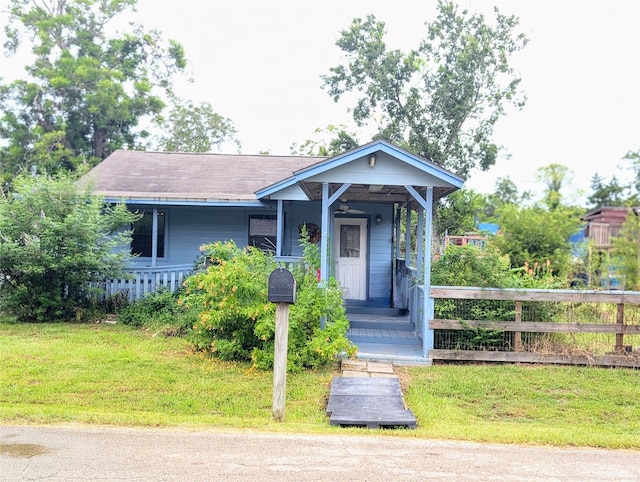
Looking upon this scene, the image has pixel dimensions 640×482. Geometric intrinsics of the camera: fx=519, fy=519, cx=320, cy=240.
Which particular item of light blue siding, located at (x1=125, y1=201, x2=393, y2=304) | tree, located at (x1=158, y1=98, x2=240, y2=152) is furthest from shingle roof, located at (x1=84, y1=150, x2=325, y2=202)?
tree, located at (x1=158, y1=98, x2=240, y2=152)

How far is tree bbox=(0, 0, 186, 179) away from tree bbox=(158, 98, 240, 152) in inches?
181

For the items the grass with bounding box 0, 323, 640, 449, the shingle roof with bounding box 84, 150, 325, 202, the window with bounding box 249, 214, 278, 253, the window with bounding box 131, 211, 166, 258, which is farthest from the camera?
the window with bounding box 131, 211, 166, 258

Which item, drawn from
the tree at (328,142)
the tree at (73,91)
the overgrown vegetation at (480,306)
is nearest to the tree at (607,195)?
the tree at (328,142)

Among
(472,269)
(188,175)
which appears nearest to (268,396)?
(472,269)

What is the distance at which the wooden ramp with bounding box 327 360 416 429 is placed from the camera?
5002mm

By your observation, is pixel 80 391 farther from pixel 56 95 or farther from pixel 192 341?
pixel 56 95

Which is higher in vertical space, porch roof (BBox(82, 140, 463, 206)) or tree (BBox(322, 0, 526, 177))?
tree (BBox(322, 0, 526, 177))

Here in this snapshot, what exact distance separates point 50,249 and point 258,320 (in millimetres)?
5162

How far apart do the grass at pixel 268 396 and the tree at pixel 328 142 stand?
19396 mm

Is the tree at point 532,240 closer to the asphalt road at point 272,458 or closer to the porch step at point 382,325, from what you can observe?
the porch step at point 382,325

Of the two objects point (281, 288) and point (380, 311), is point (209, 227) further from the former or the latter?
point (281, 288)

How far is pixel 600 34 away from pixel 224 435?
13101 millimetres

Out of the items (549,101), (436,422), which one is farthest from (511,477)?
(549,101)

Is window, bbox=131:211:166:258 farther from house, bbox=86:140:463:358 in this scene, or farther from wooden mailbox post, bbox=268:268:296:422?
wooden mailbox post, bbox=268:268:296:422
